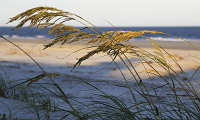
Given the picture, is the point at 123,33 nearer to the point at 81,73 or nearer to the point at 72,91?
the point at 72,91

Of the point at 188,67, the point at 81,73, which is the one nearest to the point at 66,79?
the point at 81,73

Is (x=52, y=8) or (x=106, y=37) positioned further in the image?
(x=106, y=37)

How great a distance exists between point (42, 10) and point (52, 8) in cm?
7

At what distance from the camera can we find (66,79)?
5.20 meters

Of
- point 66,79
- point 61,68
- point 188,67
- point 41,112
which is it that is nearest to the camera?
point 41,112

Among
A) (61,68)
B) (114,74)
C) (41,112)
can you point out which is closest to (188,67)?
(114,74)

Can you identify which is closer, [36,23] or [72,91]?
[36,23]

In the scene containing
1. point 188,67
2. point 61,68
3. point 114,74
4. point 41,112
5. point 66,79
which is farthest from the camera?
point 188,67

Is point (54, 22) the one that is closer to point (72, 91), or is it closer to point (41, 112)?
point (41, 112)

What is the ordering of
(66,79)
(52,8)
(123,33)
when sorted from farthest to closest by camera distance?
(66,79), (123,33), (52,8)

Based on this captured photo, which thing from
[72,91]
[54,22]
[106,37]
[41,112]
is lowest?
[72,91]

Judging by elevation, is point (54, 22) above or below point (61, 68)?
above

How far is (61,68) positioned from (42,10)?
17.6ft

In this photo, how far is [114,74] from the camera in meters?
5.88
